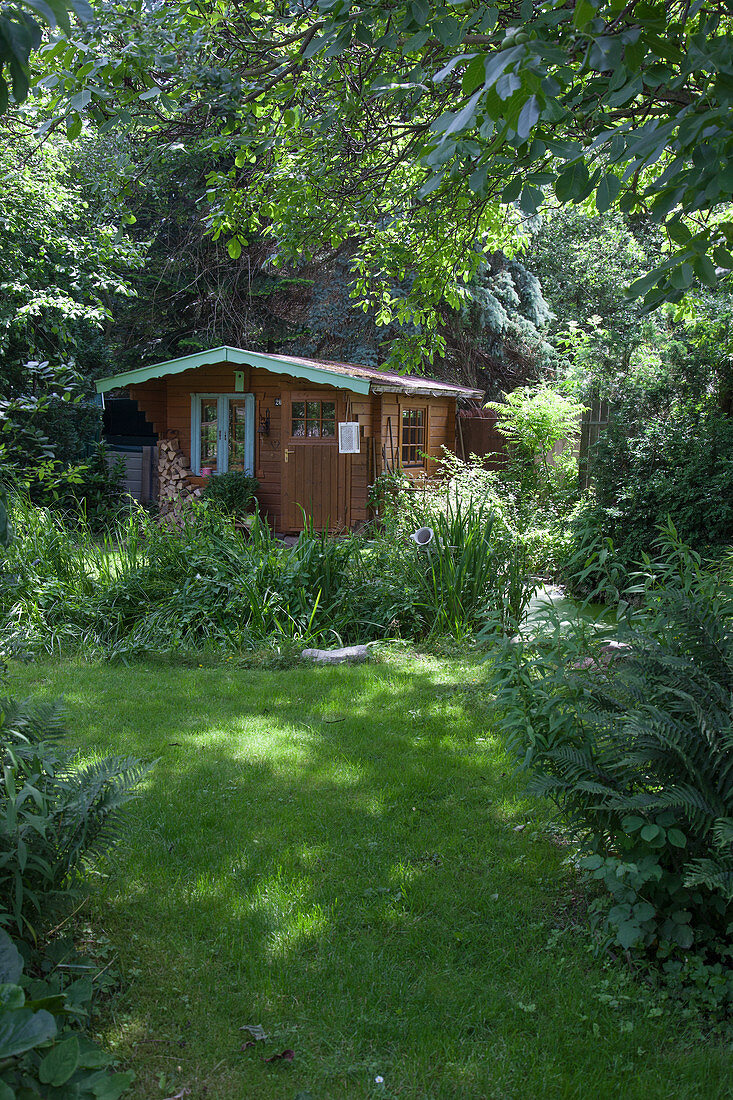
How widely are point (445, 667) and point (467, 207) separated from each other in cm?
341

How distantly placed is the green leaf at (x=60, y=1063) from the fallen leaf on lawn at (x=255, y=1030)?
85cm

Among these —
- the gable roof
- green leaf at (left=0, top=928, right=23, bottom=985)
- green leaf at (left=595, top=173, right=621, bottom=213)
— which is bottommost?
Answer: green leaf at (left=0, top=928, right=23, bottom=985)

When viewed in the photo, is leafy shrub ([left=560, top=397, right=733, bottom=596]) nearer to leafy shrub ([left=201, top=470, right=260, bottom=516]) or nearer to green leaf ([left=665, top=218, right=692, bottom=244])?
green leaf ([left=665, top=218, right=692, bottom=244])

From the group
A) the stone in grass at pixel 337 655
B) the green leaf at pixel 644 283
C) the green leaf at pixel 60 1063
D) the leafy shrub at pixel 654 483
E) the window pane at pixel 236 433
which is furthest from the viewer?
the window pane at pixel 236 433

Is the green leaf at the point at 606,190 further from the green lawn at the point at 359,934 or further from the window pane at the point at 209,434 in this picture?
the window pane at the point at 209,434

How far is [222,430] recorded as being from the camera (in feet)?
45.5

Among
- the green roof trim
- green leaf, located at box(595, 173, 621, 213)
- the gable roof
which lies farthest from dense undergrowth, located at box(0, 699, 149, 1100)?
the green roof trim

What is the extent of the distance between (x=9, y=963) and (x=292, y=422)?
466 inches

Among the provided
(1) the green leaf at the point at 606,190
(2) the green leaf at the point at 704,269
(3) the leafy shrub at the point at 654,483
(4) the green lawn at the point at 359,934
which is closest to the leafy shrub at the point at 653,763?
(4) the green lawn at the point at 359,934

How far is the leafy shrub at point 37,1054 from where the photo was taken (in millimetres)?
1315

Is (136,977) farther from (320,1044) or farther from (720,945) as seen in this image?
(720,945)

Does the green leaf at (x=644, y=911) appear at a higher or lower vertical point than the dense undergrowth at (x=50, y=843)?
lower

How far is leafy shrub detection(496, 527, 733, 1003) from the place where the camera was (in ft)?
7.65

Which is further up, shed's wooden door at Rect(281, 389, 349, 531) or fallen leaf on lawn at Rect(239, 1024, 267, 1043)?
shed's wooden door at Rect(281, 389, 349, 531)
